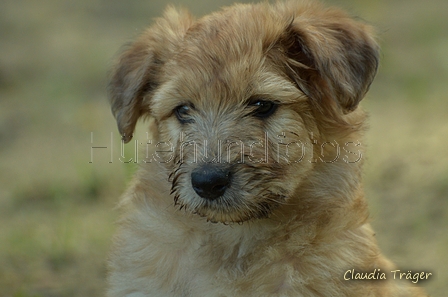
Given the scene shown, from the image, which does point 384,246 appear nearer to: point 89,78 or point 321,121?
point 321,121

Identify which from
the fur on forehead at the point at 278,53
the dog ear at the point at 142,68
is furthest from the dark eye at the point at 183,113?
the dog ear at the point at 142,68

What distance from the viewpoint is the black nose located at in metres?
3.47

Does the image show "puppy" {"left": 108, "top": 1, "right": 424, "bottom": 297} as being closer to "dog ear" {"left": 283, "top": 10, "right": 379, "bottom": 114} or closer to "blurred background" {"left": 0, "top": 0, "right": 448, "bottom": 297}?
"dog ear" {"left": 283, "top": 10, "right": 379, "bottom": 114}

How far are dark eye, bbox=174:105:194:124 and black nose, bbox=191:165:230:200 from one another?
507mm

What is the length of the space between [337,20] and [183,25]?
3.40 feet

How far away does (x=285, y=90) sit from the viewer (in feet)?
12.3

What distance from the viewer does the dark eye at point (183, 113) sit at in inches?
155

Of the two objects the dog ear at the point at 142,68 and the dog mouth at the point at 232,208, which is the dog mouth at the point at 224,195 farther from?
the dog ear at the point at 142,68

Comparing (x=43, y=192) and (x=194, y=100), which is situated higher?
(x=194, y=100)

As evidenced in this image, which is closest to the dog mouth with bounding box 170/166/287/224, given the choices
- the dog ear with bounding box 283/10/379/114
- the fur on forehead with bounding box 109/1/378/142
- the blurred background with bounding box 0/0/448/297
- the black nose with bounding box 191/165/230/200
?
the black nose with bounding box 191/165/230/200

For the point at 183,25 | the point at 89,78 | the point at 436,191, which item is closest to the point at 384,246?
the point at 436,191

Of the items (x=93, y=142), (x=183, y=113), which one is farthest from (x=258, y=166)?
(x=93, y=142)

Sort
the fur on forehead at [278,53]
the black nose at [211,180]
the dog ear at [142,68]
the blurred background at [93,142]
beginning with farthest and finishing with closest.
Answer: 1. the blurred background at [93,142]
2. the dog ear at [142,68]
3. the fur on forehead at [278,53]
4. the black nose at [211,180]

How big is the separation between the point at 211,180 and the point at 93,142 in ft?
18.8
